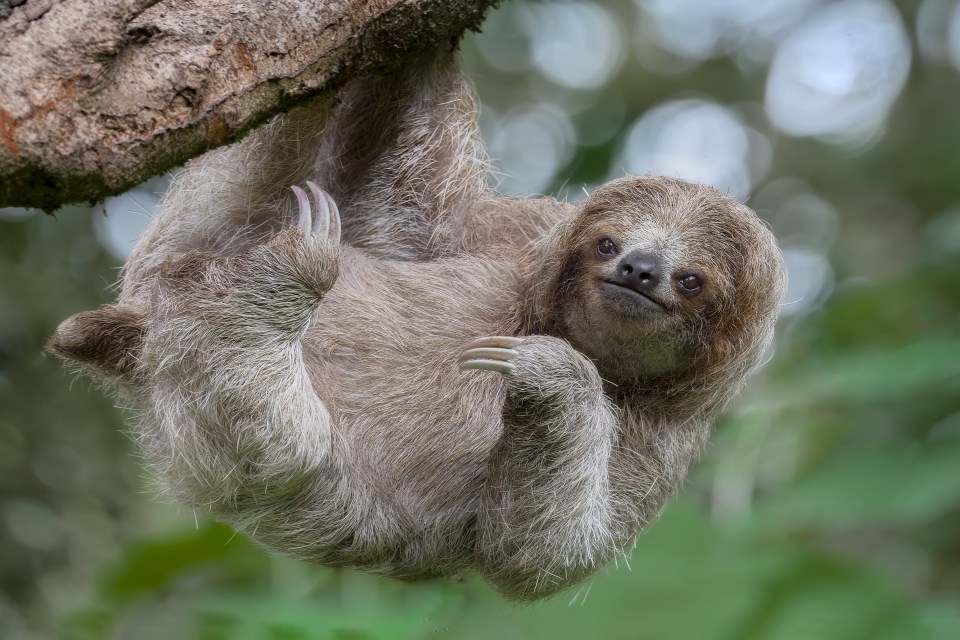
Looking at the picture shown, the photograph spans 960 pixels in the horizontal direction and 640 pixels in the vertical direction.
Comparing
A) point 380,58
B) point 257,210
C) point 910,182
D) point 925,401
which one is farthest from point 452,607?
point 910,182

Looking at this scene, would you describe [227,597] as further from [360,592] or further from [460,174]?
[460,174]

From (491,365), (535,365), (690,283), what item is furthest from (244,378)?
(690,283)

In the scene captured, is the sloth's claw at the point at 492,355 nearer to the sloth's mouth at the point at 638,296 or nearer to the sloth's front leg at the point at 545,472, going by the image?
the sloth's front leg at the point at 545,472

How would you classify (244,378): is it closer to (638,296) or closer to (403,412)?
(403,412)

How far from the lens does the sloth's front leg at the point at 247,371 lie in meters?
4.52

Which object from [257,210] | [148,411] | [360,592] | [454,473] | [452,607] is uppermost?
[257,210]

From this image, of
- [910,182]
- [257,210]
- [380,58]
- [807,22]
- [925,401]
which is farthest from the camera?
[807,22]

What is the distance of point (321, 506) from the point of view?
16.6 feet

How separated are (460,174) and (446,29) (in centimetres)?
152

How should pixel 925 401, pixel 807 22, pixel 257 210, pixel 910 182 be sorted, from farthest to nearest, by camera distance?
pixel 807 22, pixel 910 182, pixel 925 401, pixel 257 210

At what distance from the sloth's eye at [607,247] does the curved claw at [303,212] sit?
1.53 metres

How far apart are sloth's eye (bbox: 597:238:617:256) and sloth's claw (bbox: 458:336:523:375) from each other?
0.79 m

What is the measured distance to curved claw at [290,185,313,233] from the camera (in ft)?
15.3

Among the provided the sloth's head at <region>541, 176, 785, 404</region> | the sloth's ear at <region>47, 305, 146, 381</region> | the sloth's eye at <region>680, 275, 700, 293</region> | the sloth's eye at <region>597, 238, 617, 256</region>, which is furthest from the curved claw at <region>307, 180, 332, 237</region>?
the sloth's eye at <region>680, 275, 700, 293</region>
